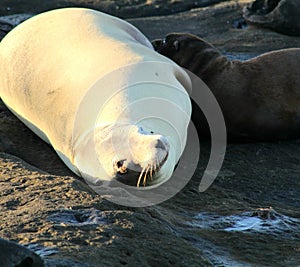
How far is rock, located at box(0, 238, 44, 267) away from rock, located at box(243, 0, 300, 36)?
8.10m

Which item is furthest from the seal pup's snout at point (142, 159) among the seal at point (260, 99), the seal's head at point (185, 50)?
the seal's head at point (185, 50)

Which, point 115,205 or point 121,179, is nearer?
point 115,205

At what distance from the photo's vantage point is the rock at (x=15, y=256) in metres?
3.02

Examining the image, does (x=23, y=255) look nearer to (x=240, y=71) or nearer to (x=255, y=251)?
(x=255, y=251)

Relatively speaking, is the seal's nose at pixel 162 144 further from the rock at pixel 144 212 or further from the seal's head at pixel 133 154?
the rock at pixel 144 212

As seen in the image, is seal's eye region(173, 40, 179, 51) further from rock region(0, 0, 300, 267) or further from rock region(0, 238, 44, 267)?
rock region(0, 238, 44, 267)

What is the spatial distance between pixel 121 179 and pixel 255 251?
0.82 m

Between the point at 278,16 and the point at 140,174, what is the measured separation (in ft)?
22.6

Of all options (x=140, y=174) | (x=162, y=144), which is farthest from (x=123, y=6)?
(x=162, y=144)

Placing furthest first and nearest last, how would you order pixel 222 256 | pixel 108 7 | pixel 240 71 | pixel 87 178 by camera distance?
pixel 108 7
pixel 240 71
pixel 87 178
pixel 222 256

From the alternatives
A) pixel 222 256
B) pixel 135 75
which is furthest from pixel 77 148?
pixel 222 256

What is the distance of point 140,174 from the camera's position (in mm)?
4469

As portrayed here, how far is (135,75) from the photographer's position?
5172 millimetres

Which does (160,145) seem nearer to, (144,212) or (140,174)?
(140,174)
